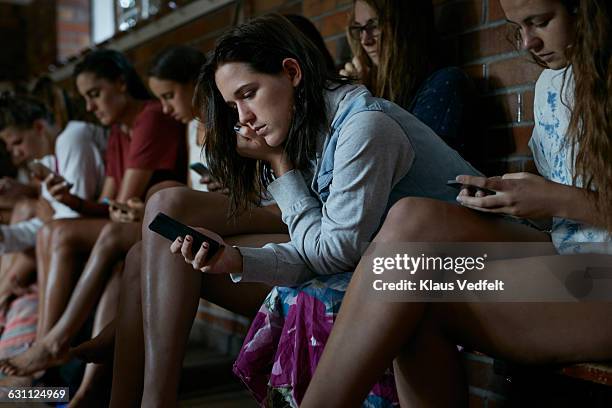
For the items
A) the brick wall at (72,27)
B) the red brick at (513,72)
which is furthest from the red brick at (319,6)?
the brick wall at (72,27)

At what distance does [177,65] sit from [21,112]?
94 cm

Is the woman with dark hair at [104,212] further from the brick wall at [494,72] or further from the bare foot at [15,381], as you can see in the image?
the brick wall at [494,72]

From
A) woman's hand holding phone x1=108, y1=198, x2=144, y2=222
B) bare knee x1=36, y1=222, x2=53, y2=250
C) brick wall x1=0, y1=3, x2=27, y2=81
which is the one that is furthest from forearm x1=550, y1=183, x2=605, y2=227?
brick wall x1=0, y1=3, x2=27, y2=81

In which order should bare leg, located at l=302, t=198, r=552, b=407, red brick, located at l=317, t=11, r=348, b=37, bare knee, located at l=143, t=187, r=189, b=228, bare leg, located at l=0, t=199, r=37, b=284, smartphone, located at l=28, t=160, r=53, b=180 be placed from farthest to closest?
bare leg, located at l=0, t=199, r=37, b=284 < smartphone, located at l=28, t=160, r=53, b=180 < red brick, located at l=317, t=11, r=348, b=37 < bare knee, located at l=143, t=187, r=189, b=228 < bare leg, located at l=302, t=198, r=552, b=407

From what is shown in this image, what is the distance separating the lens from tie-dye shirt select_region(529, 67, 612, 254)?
108 cm

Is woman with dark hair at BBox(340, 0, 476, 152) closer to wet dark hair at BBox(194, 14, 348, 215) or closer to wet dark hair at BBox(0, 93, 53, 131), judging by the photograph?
wet dark hair at BBox(194, 14, 348, 215)

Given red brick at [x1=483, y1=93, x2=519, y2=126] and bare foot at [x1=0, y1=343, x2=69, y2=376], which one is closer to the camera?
red brick at [x1=483, y1=93, x2=519, y2=126]

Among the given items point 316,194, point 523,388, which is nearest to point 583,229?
point 523,388

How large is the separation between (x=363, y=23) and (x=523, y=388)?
919 millimetres

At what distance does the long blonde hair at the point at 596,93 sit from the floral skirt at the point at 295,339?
0.42 meters

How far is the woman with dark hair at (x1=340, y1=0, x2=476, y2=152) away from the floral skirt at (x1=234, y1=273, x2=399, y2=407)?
1.67 feet

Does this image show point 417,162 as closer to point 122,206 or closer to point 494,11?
point 494,11

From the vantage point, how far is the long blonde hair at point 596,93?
101 centimetres

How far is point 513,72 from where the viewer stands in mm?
1566
